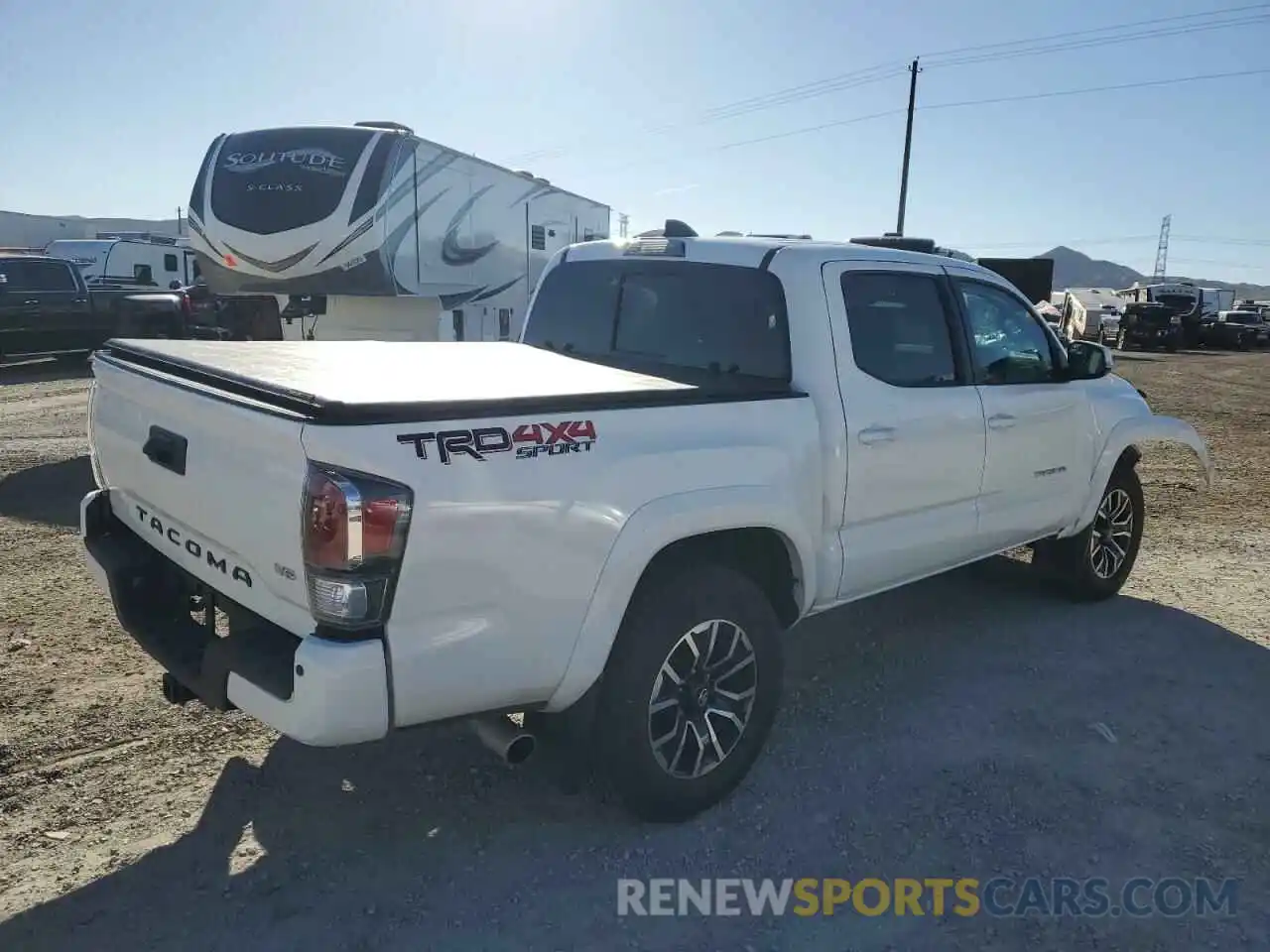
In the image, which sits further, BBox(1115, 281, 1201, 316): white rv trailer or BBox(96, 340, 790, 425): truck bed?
BBox(1115, 281, 1201, 316): white rv trailer

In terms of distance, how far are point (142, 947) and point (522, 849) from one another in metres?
1.09

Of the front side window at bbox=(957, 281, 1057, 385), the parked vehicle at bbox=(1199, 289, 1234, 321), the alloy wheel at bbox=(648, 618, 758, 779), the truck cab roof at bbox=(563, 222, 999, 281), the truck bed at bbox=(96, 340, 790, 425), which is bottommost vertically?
the alloy wheel at bbox=(648, 618, 758, 779)

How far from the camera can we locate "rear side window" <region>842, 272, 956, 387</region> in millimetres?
3834

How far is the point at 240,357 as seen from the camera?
10.8ft

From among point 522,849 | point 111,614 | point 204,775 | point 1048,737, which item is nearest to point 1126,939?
point 1048,737

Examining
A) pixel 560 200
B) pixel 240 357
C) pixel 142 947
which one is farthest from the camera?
pixel 560 200

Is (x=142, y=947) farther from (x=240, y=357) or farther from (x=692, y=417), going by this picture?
(x=692, y=417)

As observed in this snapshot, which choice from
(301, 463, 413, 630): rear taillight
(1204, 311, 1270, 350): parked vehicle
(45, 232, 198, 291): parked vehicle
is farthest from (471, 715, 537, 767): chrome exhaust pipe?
(1204, 311, 1270, 350): parked vehicle

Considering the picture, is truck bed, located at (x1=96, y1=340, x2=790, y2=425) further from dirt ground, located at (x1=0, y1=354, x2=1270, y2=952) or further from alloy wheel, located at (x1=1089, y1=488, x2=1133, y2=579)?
alloy wheel, located at (x1=1089, y1=488, x2=1133, y2=579)

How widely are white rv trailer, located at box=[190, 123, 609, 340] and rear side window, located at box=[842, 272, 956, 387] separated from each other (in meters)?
7.92

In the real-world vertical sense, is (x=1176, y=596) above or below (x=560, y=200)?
below

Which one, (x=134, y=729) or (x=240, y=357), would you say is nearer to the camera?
(x=240, y=357)

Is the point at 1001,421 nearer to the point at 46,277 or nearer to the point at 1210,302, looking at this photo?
the point at 46,277

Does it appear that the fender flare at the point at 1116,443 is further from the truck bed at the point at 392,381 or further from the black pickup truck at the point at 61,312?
the black pickup truck at the point at 61,312
